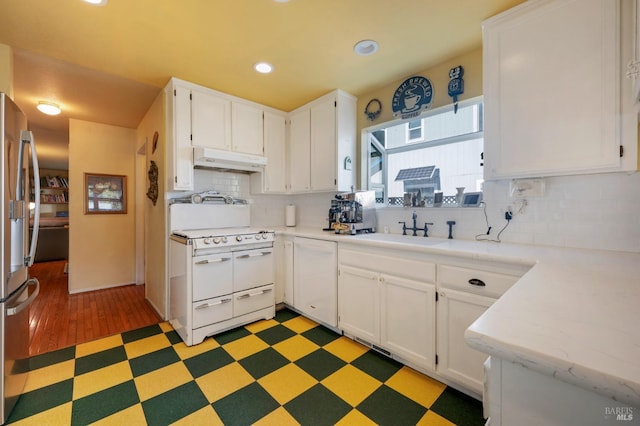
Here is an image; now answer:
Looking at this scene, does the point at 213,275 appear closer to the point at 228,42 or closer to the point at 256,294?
the point at 256,294

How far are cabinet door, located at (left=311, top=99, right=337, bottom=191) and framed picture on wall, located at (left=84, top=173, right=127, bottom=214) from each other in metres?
3.17

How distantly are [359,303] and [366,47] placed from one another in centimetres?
209

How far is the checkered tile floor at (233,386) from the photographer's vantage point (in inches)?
61.1

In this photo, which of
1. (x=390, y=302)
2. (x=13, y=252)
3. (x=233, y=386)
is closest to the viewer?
(x=13, y=252)

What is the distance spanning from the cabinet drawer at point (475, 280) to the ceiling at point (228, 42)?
1.68 metres

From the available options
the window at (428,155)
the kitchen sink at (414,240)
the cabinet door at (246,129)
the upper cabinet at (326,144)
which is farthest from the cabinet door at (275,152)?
the kitchen sink at (414,240)

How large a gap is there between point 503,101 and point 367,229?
58.9 inches

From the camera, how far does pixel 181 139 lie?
8.90ft

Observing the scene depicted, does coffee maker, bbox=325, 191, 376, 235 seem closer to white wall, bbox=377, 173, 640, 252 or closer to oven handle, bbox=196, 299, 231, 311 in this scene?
white wall, bbox=377, 173, 640, 252

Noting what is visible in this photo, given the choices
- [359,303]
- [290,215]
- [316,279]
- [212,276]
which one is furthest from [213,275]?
[290,215]

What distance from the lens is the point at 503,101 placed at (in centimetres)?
179

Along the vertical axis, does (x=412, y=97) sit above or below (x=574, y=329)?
above

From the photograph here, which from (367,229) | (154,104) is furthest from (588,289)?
(154,104)

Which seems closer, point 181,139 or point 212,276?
point 212,276
